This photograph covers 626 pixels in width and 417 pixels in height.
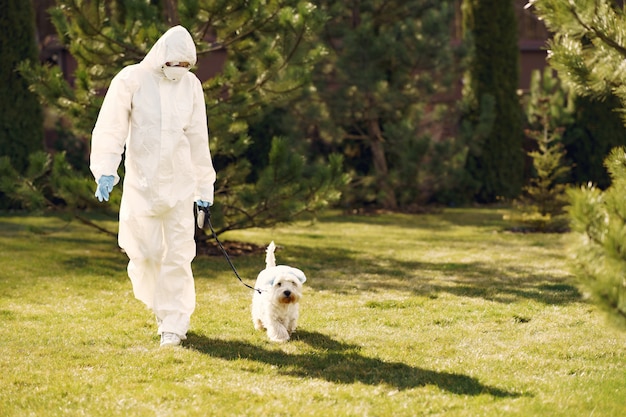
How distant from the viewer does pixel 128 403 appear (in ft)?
13.8

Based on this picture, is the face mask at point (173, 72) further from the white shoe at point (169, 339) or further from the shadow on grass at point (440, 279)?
the shadow on grass at point (440, 279)

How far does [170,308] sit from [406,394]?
5.97 feet

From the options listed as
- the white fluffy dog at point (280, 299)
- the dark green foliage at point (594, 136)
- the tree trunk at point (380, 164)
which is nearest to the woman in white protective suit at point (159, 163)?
the white fluffy dog at point (280, 299)

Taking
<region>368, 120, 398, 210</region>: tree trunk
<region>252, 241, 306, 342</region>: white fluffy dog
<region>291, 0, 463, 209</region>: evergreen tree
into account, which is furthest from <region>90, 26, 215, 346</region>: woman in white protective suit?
<region>368, 120, 398, 210</region>: tree trunk

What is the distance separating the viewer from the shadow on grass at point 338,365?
4543mm

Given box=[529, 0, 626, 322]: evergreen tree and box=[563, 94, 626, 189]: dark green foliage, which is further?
box=[563, 94, 626, 189]: dark green foliage

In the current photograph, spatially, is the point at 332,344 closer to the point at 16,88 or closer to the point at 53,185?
the point at 53,185

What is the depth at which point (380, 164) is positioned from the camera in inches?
577

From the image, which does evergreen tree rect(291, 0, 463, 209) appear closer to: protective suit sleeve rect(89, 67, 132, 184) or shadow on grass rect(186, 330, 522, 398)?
shadow on grass rect(186, 330, 522, 398)

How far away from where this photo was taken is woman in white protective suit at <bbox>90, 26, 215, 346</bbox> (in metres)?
5.42

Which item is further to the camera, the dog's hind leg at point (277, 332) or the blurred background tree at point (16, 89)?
the blurred background tree at point (16, 89)

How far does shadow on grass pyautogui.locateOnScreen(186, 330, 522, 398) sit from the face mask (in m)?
1.68

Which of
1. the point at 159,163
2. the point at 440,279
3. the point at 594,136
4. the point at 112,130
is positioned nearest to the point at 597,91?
the point at 159,163

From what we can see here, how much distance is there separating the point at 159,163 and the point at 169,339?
1.09 meters
